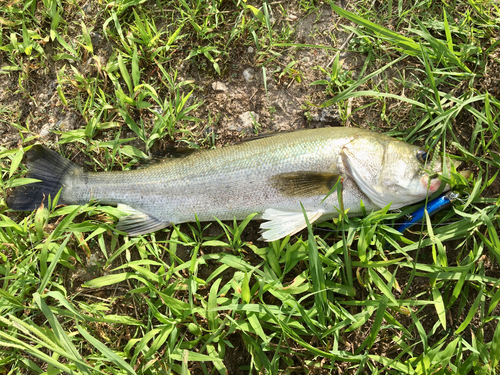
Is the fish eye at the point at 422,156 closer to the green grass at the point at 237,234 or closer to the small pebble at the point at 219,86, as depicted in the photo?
the green grass at the point at 237,234

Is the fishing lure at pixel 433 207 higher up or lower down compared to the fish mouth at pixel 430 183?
lower down

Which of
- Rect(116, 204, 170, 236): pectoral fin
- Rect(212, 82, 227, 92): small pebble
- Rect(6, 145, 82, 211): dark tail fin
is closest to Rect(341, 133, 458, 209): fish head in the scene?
Rect(212, 82, 227, 92): small pebble

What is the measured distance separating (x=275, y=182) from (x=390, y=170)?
1.10 m

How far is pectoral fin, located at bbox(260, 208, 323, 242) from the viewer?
3357 mm

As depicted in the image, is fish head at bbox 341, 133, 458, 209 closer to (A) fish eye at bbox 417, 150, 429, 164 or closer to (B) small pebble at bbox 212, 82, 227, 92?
(A) fish eye at bbox 417, 150, 429, 164

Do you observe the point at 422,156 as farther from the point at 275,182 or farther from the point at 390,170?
the point at 275,182

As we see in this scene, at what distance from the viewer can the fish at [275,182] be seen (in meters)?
3.27

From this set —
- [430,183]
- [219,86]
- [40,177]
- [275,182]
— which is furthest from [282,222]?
[40,177]

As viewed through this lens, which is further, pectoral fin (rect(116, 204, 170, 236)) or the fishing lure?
pectoral fin (rect(116, 204, 170, 236))

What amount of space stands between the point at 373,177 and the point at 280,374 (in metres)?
2.13

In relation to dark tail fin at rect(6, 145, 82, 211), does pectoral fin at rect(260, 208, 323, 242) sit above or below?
below

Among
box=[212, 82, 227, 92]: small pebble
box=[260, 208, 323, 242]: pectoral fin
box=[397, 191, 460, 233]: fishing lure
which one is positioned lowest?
box=[397, 191, 460, 233]: fishing lure

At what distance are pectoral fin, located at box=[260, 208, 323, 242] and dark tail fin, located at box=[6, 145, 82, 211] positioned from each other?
2161 mm

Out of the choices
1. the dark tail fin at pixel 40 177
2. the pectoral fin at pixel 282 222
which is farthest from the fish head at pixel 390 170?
the dark tail fin at pixel 40 177
